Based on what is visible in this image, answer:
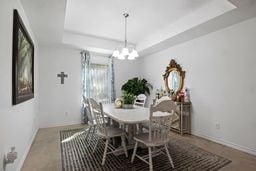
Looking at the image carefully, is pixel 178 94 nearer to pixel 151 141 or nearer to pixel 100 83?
pixel 151 141

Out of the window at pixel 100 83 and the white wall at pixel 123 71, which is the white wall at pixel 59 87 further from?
the white wall at pixel 123 71

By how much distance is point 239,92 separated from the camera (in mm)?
2914

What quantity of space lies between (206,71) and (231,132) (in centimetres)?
135

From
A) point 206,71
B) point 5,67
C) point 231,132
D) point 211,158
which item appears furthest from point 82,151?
point 206,71

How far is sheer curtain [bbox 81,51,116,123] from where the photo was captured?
4.87 m

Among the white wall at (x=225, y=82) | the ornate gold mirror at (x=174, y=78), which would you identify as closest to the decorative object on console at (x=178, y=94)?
the ornate gold mirror at (x=174, y=78)

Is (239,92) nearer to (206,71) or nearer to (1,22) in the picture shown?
(206,71)

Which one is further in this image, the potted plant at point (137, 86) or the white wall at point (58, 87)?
the potted plant at point (137, 86)

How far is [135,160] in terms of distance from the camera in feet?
7.97

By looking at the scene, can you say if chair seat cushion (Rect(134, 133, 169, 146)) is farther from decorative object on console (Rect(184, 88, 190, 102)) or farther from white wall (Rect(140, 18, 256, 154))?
decorative object on console (Rect(184, 88, 190, 102))

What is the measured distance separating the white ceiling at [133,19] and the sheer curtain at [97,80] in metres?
0.68

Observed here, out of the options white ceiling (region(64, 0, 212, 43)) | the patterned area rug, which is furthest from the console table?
white ceiling (region(64, 0, 212, 43))

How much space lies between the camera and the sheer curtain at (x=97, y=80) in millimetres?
4867

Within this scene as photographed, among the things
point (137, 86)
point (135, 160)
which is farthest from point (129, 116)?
point (137, 86)
